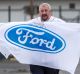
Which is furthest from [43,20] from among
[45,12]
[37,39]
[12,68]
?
[12,68]

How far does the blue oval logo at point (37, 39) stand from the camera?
7895mm

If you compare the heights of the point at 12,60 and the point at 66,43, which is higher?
the point at 66,43

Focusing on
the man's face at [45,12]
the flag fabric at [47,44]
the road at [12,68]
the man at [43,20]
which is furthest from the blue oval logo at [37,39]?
the road at [12,68]

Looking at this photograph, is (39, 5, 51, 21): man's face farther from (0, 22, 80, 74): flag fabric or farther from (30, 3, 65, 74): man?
(0, 22, 80, 74): flag fabric

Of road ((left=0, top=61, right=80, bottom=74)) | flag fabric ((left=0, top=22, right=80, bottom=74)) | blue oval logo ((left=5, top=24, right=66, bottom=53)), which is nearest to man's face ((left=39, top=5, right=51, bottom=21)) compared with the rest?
flag fabric ((left=0, top=22, right=80, bottom=74))

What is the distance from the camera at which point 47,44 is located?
7.87 m

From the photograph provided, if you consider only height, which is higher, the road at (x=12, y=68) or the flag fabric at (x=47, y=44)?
the flag fabric at (x=47, y=44)

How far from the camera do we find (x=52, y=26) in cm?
795

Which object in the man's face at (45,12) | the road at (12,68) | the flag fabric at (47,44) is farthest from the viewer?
the road at (12,68)

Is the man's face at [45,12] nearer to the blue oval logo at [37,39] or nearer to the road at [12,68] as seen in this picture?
the blue oval logo at [37,39]

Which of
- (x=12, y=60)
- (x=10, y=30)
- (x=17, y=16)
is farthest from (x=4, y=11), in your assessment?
(x=10, y=30)

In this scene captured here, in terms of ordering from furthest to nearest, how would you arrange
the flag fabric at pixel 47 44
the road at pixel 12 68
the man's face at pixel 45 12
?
the road at pixel 12 68
the flag fabric at pixel 47 44
the man's face at pixel 45 12

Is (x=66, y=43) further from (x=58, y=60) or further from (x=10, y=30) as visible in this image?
(x=10, y=30)

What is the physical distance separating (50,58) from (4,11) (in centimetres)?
2849
